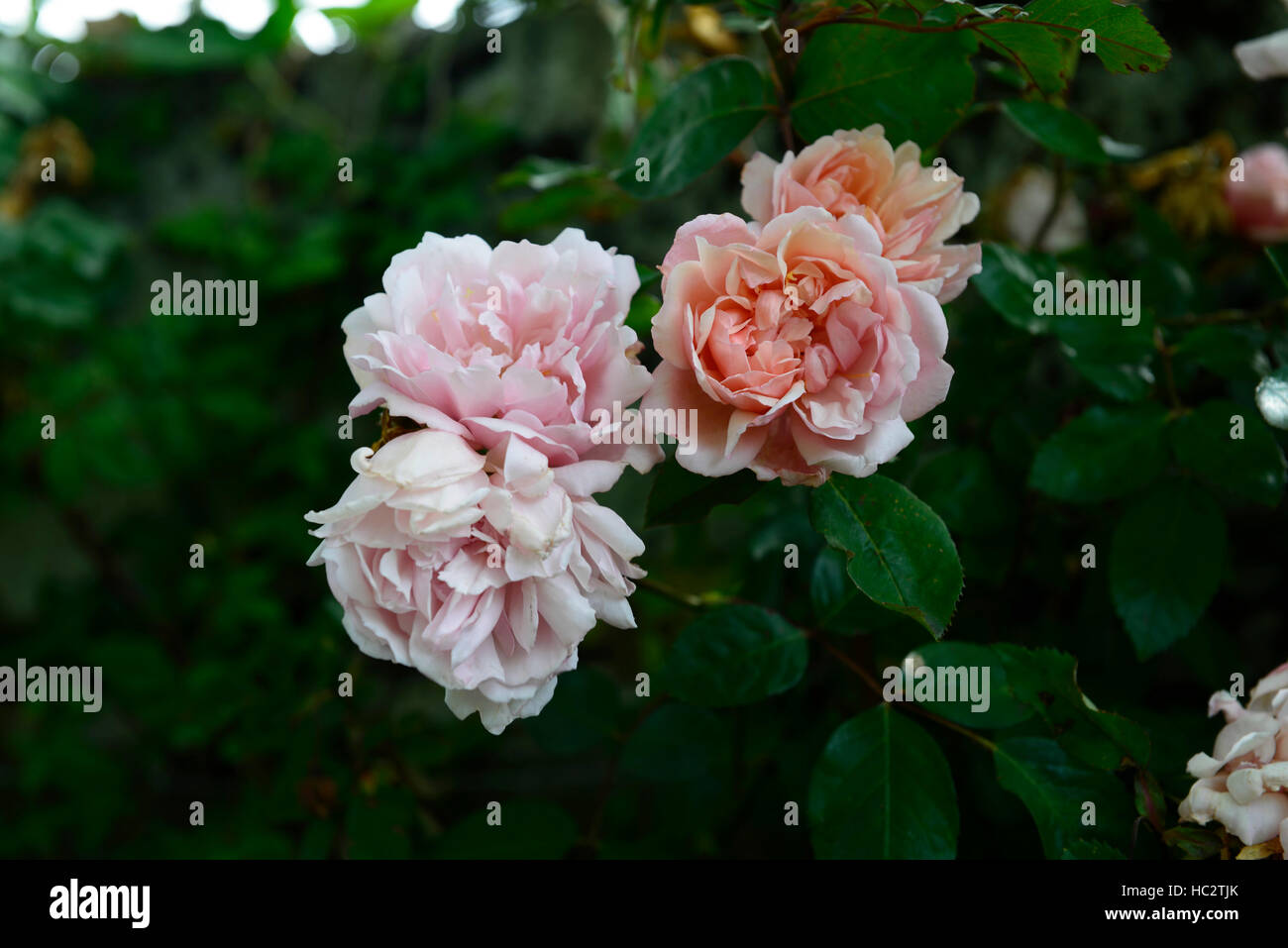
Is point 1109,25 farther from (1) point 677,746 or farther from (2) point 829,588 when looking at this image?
(1) point 677,746

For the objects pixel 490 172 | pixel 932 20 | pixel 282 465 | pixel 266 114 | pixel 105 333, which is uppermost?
pixel 266 114

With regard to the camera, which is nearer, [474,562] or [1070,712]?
[474,562]

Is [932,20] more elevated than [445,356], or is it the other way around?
[932,20]

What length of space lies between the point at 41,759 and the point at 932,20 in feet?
5.15

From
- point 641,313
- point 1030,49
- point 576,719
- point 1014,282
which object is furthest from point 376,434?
point 1030,49

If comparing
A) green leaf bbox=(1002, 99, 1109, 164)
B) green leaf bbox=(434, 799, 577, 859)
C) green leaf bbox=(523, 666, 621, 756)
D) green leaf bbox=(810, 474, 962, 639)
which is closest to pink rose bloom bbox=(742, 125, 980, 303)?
green leaf bbox=(810, 474, 962, 639)

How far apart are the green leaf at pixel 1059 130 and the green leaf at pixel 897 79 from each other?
19 centimetres

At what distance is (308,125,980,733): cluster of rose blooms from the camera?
520mm

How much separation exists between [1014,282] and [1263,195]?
1.74 feet

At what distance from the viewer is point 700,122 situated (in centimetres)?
71

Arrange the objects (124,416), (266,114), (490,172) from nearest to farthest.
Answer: (124,416)
(490,172)
(266,114)

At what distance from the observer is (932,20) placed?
608 millimetres
